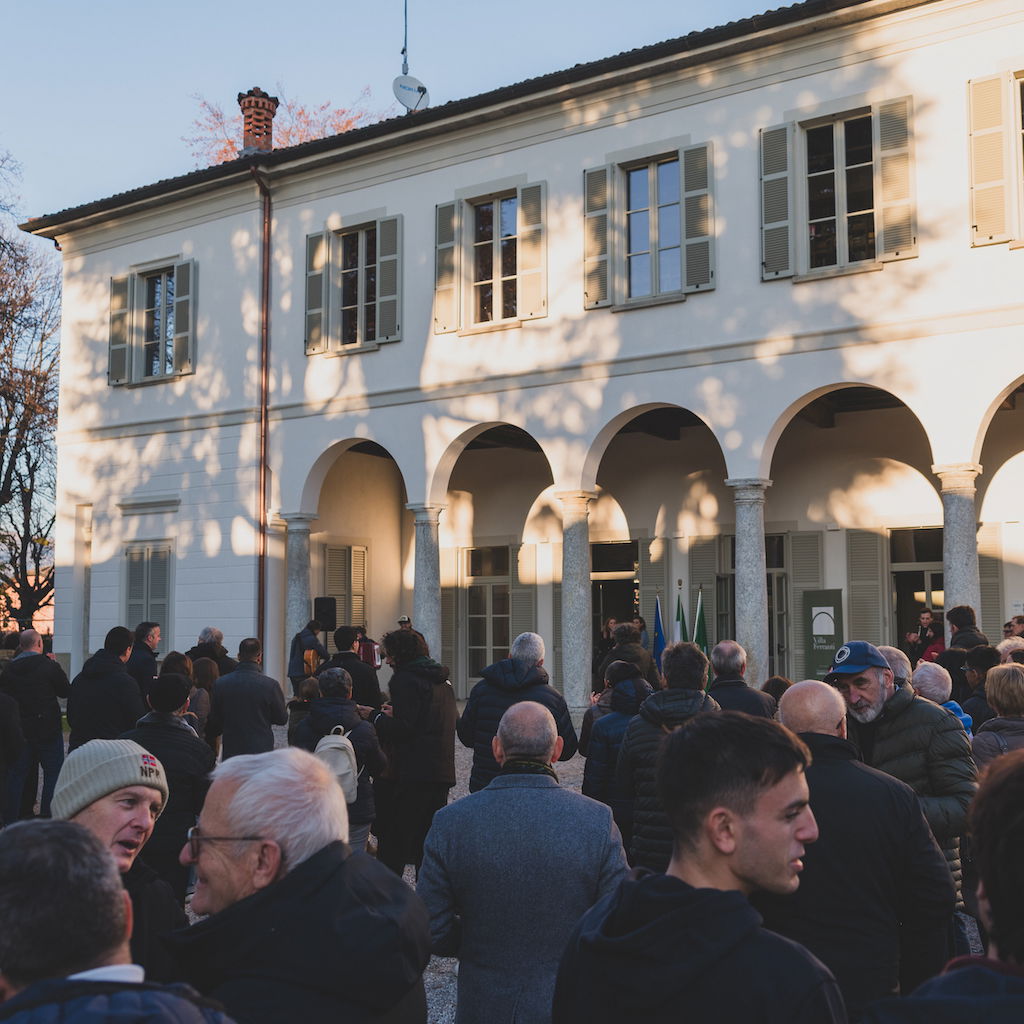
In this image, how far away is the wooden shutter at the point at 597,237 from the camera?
1477 cm

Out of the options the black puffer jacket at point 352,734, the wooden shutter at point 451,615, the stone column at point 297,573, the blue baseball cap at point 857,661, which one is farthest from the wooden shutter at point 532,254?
the blue baseball cap at point 857,661

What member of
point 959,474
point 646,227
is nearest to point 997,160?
point 959,474

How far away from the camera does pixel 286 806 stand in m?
2.31

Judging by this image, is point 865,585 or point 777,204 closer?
point 777,204

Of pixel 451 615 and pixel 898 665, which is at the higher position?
pixel 898 665

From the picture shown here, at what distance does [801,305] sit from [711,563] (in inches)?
188

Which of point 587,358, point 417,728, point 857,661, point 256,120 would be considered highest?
point 256,120

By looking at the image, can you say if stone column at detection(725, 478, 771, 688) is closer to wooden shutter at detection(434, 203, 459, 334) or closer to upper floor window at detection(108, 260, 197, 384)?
wooden shutter at detection(434, 203, 459, 334)

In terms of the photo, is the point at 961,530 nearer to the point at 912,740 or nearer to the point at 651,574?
the point at 651,574

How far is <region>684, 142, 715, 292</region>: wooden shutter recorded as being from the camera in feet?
46.0

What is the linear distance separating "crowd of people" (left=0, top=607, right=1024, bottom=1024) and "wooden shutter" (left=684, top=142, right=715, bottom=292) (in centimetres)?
895

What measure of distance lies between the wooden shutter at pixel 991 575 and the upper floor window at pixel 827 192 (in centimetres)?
382

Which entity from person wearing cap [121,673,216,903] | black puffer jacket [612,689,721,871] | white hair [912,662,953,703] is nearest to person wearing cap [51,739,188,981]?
person wearing cap [121,673,216,903]

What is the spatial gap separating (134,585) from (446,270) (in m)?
7.48
